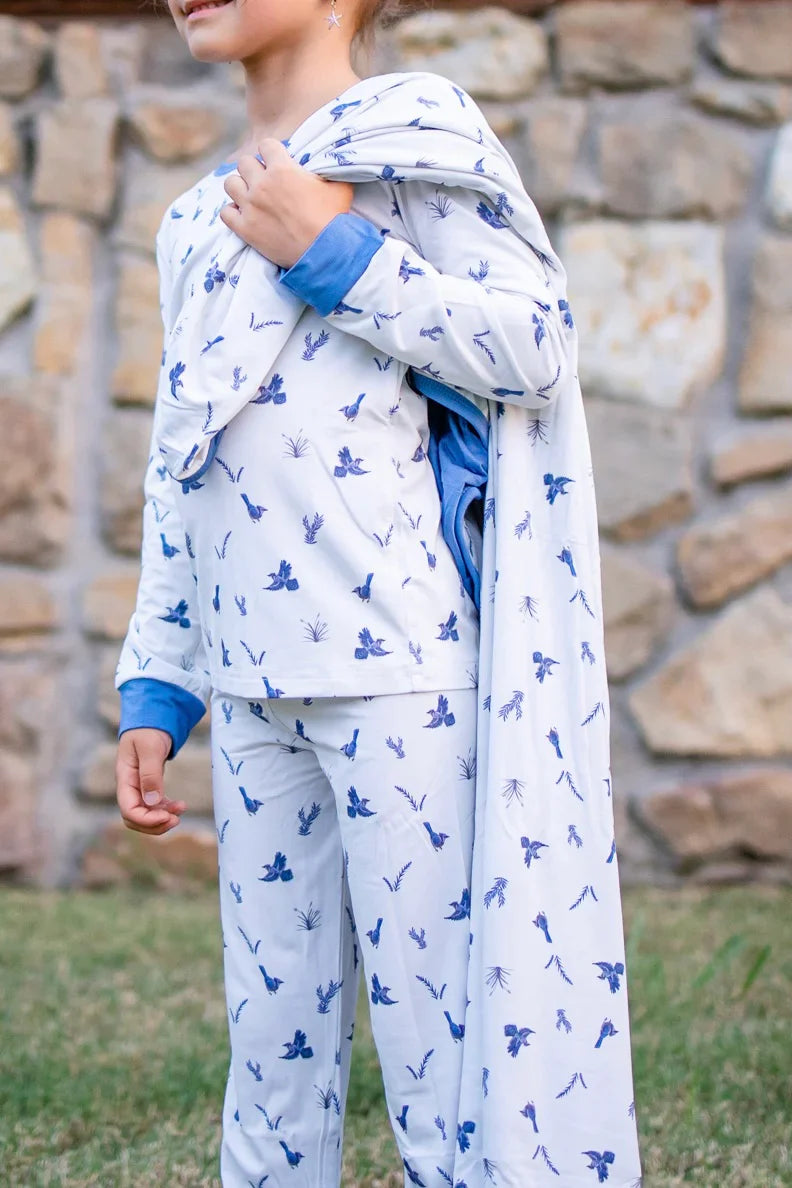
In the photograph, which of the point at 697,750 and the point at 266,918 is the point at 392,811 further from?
the point at 697,750

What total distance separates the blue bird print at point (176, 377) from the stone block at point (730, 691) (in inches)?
61.0

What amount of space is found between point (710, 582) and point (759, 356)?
413 mm

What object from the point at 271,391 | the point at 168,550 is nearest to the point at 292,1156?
the point at 168,550

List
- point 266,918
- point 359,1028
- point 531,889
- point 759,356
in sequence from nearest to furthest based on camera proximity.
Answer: point 531,889, point 266,918, point 359,1028, point 759,356

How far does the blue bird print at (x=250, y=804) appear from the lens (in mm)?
1112

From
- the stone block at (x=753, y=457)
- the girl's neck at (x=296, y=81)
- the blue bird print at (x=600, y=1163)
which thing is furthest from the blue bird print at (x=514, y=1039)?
the stone block at (x=753, y=457)

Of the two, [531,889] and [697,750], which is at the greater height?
[697,750]

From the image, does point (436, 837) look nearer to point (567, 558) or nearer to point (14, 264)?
point (567, 558)

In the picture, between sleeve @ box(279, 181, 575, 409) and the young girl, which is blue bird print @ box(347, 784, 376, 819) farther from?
sleeve @ box(279, 181, 575, 409)

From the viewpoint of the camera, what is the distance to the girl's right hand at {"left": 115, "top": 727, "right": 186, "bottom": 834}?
1.18 metres

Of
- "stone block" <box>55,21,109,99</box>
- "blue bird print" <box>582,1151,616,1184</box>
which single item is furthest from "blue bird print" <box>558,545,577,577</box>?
"stone block" <box>55,21,109,99</box>

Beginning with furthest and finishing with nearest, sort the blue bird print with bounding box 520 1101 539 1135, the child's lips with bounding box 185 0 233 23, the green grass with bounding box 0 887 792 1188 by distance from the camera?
the green grass with bounding box 0 887 792 1188, the child's lips with bounding box 185 0 233 23, the blue bird print with bounding box 520 1101 539 1135

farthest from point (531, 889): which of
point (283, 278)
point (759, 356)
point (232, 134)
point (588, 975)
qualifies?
point (232, 134)

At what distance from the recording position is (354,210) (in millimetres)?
1074
